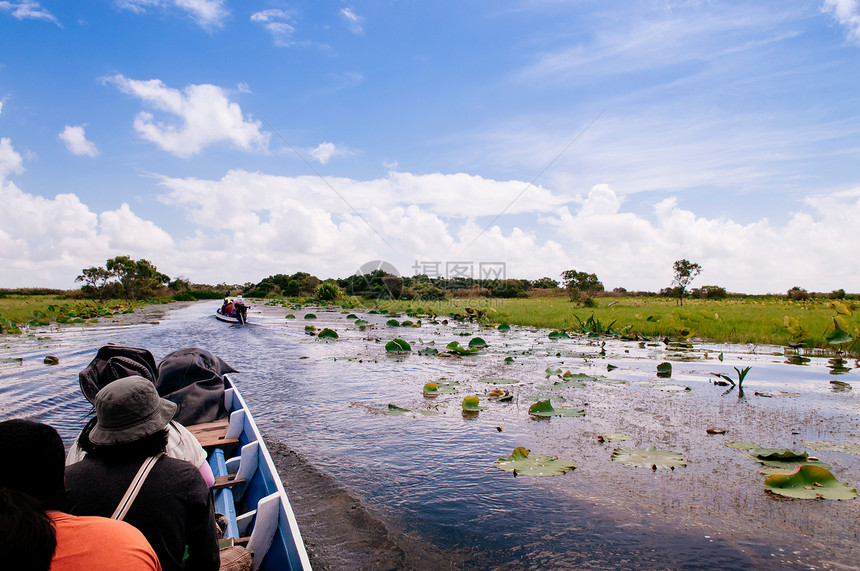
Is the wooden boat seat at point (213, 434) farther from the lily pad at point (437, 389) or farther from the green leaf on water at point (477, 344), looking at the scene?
the green leaf on water at point (477, 344)

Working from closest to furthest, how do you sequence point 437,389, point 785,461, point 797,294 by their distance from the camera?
point 785,461
point 437,389
point 797,294

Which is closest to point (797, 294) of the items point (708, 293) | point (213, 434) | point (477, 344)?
point (708, 293)

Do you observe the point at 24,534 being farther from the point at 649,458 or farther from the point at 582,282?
the point at 582,282

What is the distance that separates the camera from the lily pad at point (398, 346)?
11.6m

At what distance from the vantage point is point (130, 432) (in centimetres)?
206

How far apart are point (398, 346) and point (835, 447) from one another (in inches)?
337

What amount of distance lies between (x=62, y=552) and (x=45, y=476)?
0.76 feet

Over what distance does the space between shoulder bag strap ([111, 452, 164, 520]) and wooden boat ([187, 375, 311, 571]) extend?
754mm

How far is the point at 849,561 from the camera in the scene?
3.06 m

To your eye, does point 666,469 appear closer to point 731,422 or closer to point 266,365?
point 731,422

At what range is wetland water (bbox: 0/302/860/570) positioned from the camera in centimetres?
331

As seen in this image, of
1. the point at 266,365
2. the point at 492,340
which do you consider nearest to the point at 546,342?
the point at 492,340

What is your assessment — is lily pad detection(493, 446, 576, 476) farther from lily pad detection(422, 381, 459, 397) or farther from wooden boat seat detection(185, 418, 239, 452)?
lily pad detection(422, 381, 459, 397)

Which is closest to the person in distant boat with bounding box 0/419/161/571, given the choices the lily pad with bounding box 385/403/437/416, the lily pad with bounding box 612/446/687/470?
the lily pad with bounding box 612/446/687/470
